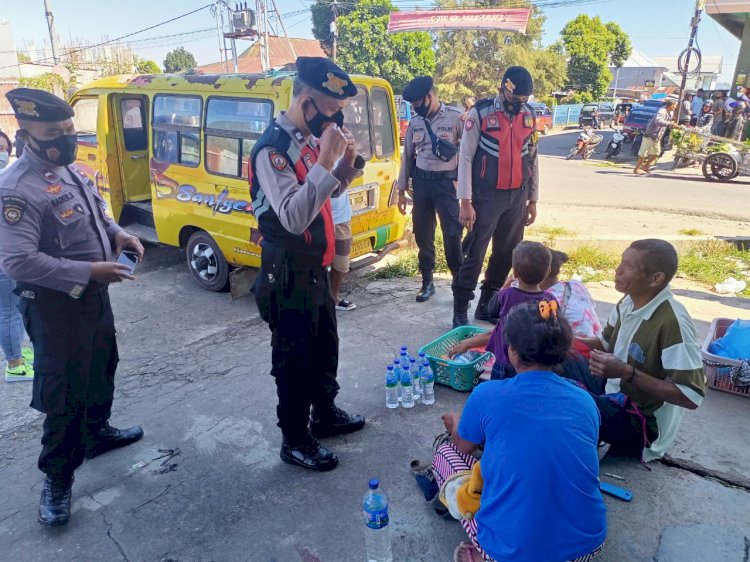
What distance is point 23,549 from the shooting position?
2.36 meters

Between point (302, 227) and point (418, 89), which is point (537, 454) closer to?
point (302, 227)

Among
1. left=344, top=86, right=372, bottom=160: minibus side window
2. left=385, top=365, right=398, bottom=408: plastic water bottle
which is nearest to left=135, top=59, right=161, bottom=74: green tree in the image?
left=344, top=86, right=372, bottom=160: minibus side window

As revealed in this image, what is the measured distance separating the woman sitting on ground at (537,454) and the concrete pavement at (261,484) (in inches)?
25.2

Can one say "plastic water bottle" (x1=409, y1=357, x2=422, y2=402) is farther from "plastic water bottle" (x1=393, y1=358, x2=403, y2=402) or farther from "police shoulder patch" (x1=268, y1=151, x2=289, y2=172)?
"police shoulder patch" (x1=268, y1=151, x2=289, y2=172)

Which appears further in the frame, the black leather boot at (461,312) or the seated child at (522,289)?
the black leather boot at (461,312)

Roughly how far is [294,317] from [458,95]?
3582 cm

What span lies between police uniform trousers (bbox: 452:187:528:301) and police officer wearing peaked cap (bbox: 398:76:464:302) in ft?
1.33

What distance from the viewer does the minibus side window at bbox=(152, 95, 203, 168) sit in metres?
5.19

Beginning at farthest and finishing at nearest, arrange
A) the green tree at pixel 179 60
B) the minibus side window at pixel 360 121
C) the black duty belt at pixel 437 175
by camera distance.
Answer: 1. the green tree at pixel 179 60
2. the minibus side window at pixel 360 121
3. the black duty belt at pixel 437 175

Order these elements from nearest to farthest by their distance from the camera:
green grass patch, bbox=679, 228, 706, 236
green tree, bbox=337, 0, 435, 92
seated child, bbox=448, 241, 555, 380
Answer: seated child, bbox=448, 241, 555, 380 < green grass patch, bbox=679, 228, 706, 236 < green tree, bbox=337, 0, 435, 92

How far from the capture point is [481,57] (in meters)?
36.5

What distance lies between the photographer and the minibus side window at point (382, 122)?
5.47 meters

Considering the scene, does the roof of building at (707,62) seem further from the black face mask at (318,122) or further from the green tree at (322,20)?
the black face mask at (318,122)

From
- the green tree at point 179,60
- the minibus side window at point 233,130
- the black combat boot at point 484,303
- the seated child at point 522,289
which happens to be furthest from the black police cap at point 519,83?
the green tree at point 179,60
